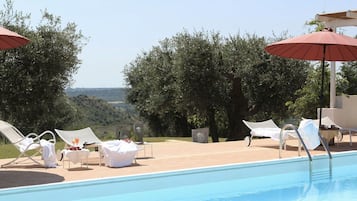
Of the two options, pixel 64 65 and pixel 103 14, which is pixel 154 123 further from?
pixel 64 65

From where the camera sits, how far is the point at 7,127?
962 centimetres

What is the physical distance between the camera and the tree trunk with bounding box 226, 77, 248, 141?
66.6 feet

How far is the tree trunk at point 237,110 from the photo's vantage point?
20297 mm

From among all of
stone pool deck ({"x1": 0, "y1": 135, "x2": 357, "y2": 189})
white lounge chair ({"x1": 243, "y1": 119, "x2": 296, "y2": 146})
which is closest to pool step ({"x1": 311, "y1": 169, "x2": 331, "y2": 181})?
stone pool deck ({"x1": 0, "y1": 135, "x2": 357, "y2": 189})

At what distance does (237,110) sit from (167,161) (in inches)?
451

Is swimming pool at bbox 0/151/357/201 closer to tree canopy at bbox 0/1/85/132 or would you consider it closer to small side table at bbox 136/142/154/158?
small side table at bbox 136/142/154/158

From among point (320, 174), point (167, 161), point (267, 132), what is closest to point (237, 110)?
point (267, 132)

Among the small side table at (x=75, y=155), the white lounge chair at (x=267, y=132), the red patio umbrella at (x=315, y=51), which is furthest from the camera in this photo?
the red patio umbrella at (x=315, y=51)

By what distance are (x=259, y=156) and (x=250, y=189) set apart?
2232 millimetres

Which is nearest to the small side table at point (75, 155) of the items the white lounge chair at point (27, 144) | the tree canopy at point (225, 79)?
the white lounge chair at point (27, 144)

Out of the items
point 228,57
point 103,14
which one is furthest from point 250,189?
point 103,14

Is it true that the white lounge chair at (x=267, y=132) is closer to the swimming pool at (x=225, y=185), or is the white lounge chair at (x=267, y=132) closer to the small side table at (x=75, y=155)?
the swimming pool at (x=225, y=185)

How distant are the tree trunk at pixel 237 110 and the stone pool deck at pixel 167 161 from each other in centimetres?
662

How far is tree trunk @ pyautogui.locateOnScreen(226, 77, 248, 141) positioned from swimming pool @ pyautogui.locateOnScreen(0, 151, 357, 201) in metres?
10.5
